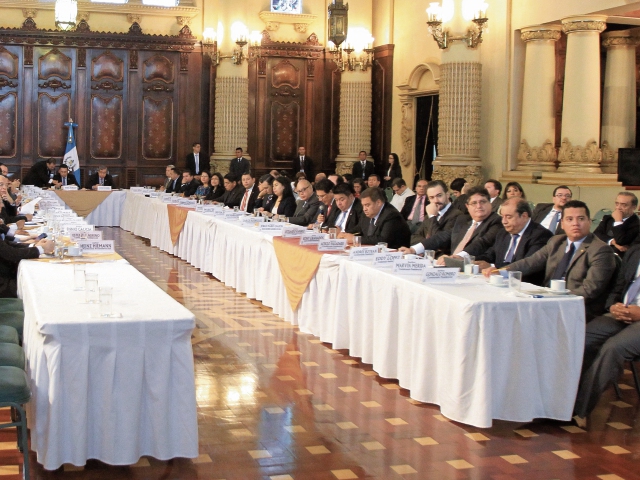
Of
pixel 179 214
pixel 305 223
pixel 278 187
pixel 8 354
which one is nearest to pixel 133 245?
pixel 179 214

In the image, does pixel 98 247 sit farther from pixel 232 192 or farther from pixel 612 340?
pixel 232 192

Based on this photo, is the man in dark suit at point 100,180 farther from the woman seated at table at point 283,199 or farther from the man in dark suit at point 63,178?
the woman seated at table at point 283,199

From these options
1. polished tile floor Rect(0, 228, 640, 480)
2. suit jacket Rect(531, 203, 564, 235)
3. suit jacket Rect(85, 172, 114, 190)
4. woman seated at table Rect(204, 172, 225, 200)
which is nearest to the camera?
polished tile floor Rect(0, 228, 640, 480)

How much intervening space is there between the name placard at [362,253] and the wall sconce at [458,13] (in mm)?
6458

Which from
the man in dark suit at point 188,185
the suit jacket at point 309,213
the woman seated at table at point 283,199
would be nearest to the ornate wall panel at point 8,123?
the man in dark suit at point 188,185

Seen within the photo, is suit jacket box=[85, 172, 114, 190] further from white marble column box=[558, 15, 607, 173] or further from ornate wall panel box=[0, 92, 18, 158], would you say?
white marble column box=[558, 15, 607, 173]

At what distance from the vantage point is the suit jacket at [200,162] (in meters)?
17.0

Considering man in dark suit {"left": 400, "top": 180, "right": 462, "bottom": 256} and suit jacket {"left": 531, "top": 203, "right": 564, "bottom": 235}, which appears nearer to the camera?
man in dark suit {"left": 400, "top": 180, "right": 462, "bottom": 256}

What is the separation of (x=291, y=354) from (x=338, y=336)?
358 millimetres

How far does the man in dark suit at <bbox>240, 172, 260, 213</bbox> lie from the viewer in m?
11.5

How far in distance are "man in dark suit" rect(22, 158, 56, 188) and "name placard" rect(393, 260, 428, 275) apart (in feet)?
37.7

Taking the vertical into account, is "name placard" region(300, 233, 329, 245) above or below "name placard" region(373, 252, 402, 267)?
above

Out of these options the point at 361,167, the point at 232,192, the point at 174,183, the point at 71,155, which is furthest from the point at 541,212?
the point at 71,155

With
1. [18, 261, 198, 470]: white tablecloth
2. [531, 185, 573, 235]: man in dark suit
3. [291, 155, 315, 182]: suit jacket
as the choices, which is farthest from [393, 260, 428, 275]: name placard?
[291, 155, 315, 182]: suit jacket
